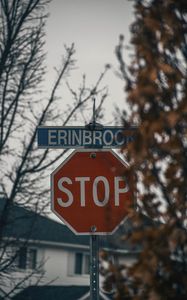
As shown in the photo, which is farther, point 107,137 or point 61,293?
point 61,293

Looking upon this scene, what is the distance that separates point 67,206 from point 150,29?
8.25 feet

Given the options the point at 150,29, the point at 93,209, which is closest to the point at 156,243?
the point at 150,29

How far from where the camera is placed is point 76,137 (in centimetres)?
630

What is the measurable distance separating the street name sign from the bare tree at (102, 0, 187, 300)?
237 cm

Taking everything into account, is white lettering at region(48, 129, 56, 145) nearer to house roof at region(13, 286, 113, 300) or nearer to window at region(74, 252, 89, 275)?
house roof at region(13, 286, 113, 300)

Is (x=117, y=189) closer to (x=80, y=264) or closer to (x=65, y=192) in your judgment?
(x=65, y=192)

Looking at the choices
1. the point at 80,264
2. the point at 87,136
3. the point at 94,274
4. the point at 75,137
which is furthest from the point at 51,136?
the point at 80,264

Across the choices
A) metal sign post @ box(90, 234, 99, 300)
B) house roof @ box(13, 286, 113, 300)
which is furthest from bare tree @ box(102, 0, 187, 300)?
house roof @ box(13, 286, 113, 300)

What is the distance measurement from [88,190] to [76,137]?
1.78 feet

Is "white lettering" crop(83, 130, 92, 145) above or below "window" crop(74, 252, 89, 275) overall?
below

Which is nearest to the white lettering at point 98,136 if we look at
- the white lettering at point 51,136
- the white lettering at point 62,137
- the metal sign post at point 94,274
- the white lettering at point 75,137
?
the white lettering at point 75,137

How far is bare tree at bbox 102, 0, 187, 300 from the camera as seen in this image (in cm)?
354

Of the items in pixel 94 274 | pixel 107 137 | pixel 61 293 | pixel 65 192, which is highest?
pixel 61 293

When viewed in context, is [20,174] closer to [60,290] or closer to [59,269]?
[60,290]
